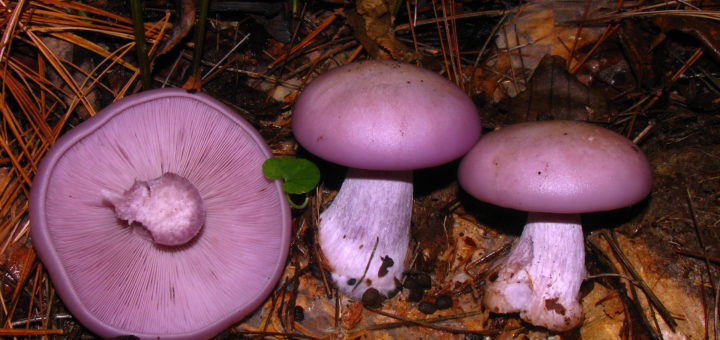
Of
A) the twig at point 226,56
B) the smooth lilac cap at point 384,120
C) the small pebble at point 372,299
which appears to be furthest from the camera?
the twig at point 226,56

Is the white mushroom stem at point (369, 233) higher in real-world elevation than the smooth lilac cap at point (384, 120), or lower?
lower

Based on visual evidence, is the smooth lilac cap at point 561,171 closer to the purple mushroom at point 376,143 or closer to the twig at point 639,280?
the purple mushroom at point 376,143

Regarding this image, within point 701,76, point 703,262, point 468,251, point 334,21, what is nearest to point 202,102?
point 334,21

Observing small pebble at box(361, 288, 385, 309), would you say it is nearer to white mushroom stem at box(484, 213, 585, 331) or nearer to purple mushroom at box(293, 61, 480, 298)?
purple mushroom at box(293, 61, 480, 298)

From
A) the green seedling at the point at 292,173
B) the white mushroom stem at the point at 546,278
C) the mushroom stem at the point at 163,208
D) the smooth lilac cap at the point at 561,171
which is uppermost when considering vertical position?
the mushroom stem at the point at 163,208

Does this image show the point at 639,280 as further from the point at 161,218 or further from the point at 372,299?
the point at 161,218

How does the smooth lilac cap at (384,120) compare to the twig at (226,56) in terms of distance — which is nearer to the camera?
the smooth lilac cap at (384,120)

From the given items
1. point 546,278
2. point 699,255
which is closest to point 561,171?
point 546,278

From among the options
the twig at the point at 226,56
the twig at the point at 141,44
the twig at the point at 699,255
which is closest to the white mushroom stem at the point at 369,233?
the twig at the point at 226,56
